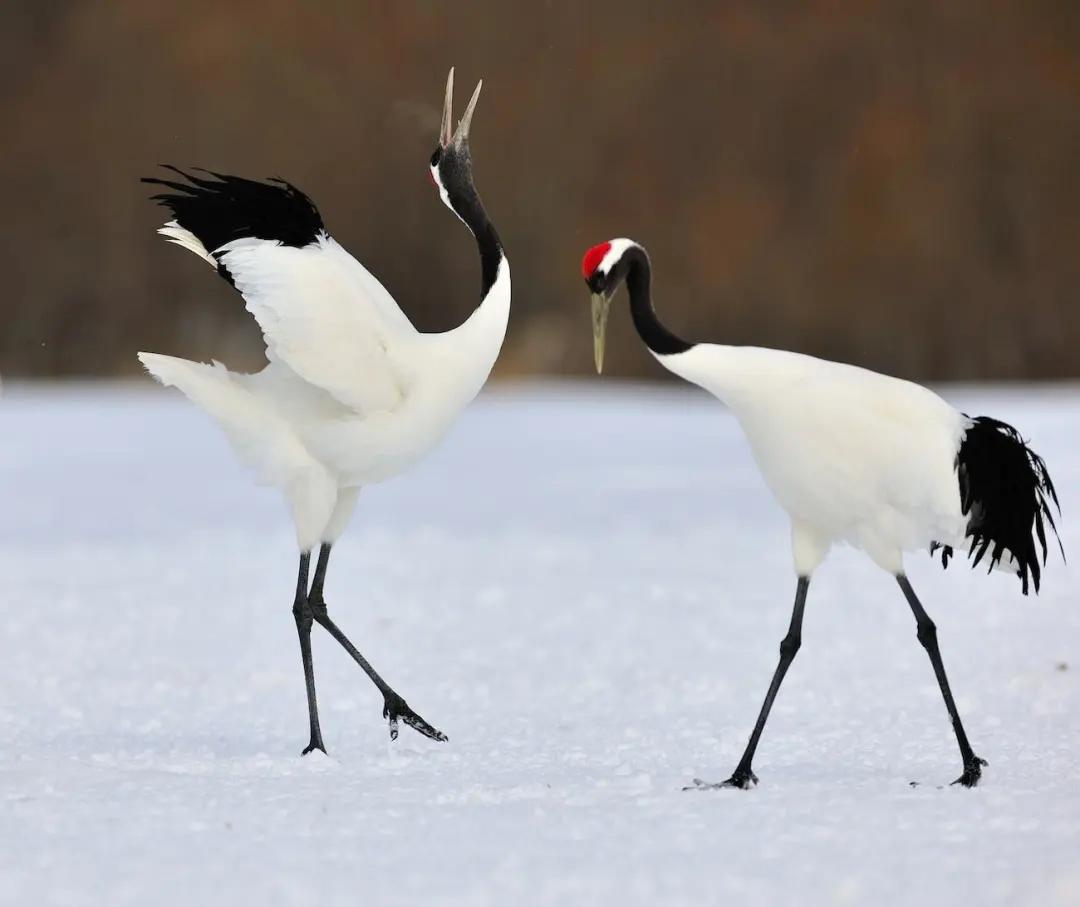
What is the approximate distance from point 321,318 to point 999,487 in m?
1.57

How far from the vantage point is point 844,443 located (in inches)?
141

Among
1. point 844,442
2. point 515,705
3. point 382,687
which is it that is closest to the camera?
point 844,442

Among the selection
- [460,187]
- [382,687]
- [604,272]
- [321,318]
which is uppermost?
[460,187]

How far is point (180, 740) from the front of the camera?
4.26 metres

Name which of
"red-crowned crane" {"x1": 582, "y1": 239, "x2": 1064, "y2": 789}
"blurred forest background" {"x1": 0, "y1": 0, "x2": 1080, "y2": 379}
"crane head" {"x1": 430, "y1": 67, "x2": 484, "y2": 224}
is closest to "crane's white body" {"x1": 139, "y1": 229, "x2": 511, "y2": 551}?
"crane head" {"x1": 430, "y1": 67, "x2": 484, "y2": 224}

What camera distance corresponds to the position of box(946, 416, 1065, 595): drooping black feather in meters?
3.70

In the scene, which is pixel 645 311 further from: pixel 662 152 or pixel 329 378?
pixel 662 152

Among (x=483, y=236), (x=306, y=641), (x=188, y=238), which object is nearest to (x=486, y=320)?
(x=483, y=236)

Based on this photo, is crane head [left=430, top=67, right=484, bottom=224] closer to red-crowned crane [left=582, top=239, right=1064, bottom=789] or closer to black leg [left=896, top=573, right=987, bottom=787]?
red-crowned crane [left=582, top=239, right=1064, bottom=789]

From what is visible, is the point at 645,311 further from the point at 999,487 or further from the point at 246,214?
the point at 246,214

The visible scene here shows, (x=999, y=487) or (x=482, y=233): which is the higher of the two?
(x=482, y=233)

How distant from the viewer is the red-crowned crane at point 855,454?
360 cm

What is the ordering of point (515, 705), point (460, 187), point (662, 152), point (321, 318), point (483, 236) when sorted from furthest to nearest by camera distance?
point (662, 152) < point (515, 705) < point (460, 187) < point (483, 236) < point (321, 318)

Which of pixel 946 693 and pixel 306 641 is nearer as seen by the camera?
pixel 946 693
